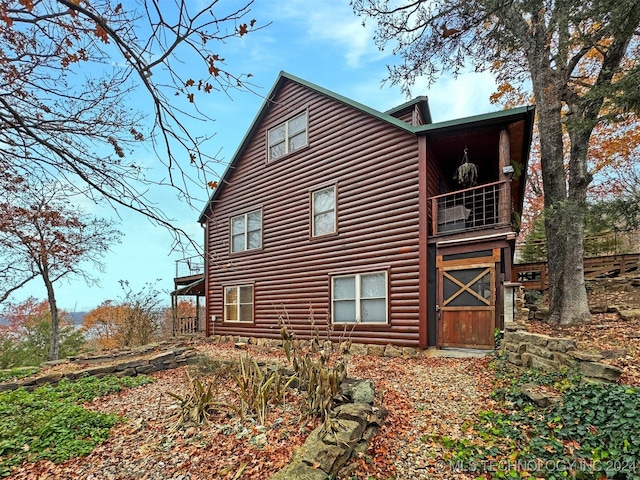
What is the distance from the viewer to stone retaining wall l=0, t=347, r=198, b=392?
6.27m

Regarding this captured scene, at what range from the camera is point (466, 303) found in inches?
300

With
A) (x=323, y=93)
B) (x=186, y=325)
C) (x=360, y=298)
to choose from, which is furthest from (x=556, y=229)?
A: (x=186, y=325)

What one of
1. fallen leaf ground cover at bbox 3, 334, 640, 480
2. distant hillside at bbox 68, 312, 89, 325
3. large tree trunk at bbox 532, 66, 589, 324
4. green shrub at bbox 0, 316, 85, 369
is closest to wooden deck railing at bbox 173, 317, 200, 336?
green shrub at bbox 0, 316, 85, 369

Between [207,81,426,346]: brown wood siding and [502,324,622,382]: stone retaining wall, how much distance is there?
227 cm

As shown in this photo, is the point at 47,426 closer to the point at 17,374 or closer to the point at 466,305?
the point at 17,374

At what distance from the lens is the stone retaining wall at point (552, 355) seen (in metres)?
4.27

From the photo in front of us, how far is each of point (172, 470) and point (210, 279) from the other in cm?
1145

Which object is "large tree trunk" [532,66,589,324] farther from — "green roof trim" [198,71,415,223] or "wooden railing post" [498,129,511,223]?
"green roof trim" [198,71,415,223]

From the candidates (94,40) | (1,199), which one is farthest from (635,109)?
(1,199)

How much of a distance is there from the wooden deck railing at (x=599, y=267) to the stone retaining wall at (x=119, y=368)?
1236cm

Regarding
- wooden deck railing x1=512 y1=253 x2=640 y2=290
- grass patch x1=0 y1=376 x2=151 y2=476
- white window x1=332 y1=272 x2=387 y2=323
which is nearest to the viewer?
grass patch x1=0 y1=376 x2=151 y2=476

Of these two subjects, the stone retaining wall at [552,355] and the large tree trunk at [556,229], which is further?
the large tree trunk at [556,229]

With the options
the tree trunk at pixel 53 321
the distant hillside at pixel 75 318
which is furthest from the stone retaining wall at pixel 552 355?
the distant hillside at pixel 75 318

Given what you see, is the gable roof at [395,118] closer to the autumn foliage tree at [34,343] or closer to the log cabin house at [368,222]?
the log cabin house at [368,222]
